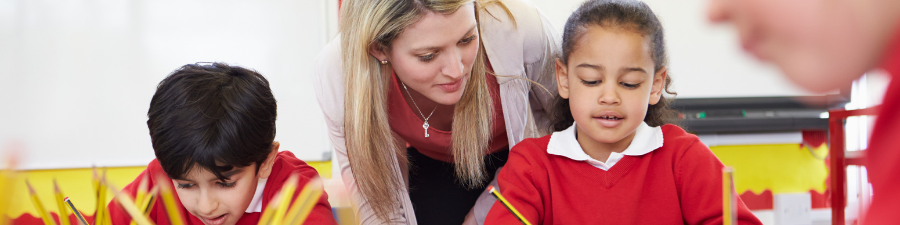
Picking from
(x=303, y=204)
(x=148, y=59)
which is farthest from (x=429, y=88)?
(x=148, y=59)

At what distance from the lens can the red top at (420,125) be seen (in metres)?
1.24

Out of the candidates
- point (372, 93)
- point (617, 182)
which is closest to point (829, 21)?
point (617, 182)

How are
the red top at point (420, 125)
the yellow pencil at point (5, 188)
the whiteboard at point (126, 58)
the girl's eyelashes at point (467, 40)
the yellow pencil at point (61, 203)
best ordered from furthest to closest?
the whiteboard at point (126, 58)
the red top at point (420, 125)
the girl's eyelashes at point (467, 40)
the yellow pencil at point (61, 203)
the yellow pencil at point (5, 188)

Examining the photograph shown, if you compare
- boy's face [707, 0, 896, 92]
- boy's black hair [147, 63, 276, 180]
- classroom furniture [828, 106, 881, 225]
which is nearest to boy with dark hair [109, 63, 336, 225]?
boy's black hair [147, 63, 276, 180]

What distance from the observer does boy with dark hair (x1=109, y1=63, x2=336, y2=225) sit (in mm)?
878

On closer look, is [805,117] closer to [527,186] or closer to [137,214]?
[527,186]

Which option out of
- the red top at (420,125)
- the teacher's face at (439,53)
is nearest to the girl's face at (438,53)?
the teacher's face at (439,53)

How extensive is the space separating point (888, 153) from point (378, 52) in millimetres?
889

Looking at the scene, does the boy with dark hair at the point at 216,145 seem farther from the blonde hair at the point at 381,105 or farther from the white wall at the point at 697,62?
the white wall at the point at 697,62

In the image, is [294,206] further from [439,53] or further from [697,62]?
[697,62]

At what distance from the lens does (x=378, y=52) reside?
1121 mm

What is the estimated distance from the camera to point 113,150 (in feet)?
6.87

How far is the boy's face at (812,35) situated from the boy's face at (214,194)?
767 mm

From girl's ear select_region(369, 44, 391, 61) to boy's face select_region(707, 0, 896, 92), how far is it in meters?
0.81
